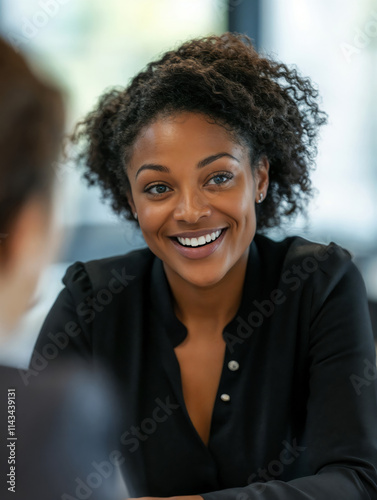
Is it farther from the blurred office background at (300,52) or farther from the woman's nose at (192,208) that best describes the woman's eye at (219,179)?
the blurred office background at (300,52)

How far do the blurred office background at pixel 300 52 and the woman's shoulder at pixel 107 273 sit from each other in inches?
39.2

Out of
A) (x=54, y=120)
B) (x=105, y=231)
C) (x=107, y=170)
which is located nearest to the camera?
(x=54, y=120)

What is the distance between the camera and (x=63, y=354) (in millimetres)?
1032

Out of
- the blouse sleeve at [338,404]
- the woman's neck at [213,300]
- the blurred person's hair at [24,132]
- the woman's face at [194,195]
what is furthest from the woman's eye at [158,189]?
the blurred person's hair at [24,132]

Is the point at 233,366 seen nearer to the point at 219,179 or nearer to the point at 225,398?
the point at 225,398

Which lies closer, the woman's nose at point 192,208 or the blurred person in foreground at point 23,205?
the blurred person in foreground at point 23,205

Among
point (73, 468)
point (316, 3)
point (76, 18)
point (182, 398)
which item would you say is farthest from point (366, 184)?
point (73, 468)

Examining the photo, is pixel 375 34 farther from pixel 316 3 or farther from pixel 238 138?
pixel 238 138

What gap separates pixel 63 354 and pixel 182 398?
22 centimetres

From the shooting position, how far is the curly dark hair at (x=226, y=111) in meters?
0.97

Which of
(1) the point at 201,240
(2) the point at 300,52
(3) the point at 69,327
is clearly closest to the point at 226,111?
(1) the point at 201,240

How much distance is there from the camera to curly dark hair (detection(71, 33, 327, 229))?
0.97 meters

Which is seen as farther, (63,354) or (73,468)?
(63,354)

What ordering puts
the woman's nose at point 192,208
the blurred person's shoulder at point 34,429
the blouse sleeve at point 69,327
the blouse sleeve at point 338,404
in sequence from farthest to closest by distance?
the blouse sleeve at point 69,327, the woman's nose at point 192,208, the blouse sleeve at point 338,404, the blurred person's shoulder at point 34,429
